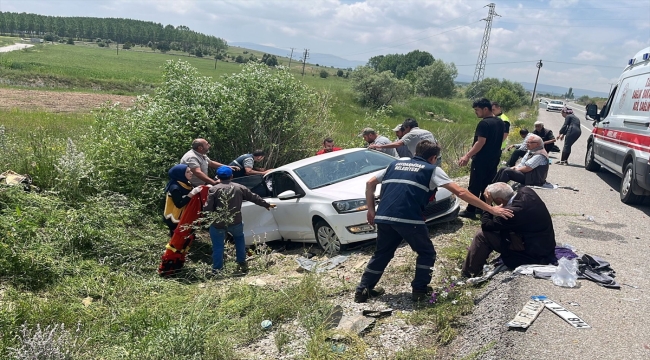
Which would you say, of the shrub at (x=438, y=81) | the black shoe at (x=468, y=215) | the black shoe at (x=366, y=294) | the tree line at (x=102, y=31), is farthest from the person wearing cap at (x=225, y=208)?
the tree line at (x=102, y=31)

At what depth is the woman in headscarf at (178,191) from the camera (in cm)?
713

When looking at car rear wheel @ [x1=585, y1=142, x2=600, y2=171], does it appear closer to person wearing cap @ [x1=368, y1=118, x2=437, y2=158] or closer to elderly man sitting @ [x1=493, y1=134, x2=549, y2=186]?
elderly man sitting @ [x1=493, y1=134, x2=549, y2=186]

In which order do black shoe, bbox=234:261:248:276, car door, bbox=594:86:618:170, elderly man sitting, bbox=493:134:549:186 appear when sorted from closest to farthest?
1. black shoe, bbox=234:261:248:276
2. elderly man sitting, bbox=493:134:549:186
3. car door, bbox=594:86:618:170

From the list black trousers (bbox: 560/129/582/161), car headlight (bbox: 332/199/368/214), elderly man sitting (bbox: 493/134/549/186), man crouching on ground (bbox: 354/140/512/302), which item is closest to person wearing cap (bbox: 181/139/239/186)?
car headlight (bbox: 332/199/368/214)

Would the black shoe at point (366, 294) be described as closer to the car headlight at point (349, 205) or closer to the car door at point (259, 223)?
the car headlight at point (349, 205)

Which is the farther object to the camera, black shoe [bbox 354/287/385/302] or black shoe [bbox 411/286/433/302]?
black shoe [bbox 354/287/385/302]

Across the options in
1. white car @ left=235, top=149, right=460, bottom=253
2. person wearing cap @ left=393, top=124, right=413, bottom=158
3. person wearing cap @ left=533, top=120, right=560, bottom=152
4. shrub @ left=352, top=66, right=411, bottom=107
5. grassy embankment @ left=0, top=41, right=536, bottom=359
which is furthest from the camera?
shrub @ left=352, top=66, right=411, bottom=107

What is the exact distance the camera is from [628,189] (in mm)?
8109

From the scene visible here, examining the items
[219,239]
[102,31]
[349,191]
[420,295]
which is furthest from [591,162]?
[102,31]

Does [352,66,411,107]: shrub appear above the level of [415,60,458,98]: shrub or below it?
below

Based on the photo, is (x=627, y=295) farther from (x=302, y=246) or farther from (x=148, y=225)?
(x=148, y=225)

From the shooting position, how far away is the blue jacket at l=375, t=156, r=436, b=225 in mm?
4445

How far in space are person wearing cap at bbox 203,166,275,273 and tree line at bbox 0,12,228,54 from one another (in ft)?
463

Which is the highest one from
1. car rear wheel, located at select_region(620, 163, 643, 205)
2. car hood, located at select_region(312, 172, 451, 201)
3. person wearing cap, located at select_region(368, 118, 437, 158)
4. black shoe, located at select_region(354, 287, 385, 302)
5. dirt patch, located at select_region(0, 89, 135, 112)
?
person wearing cap, located at select_region(368, 118, 437, 158)
